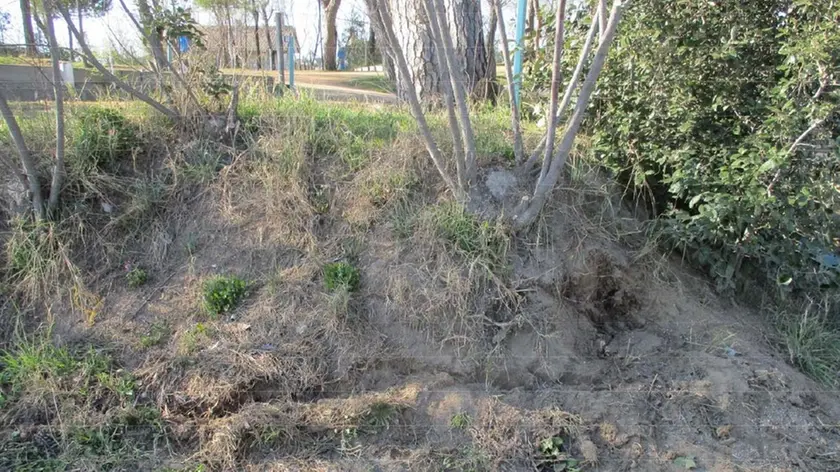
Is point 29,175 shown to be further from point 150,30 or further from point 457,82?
point 457,82

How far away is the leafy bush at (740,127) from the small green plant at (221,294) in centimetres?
292

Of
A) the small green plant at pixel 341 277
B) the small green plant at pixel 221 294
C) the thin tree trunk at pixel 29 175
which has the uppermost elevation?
the thin tree trunk at pixel 29 175

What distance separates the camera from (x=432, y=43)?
18.2 ft

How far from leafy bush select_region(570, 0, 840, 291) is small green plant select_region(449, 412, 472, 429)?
Result: 1973 millimetres

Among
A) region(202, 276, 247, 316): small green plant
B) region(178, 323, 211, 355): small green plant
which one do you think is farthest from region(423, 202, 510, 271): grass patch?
region(178, 323, 211, 355): small green plant

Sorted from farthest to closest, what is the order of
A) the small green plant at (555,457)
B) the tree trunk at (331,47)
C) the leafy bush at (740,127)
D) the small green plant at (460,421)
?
1. the tree trunk at (331,47)
2. the leafy bush at (740,127)
3. the small green plant at (460,421)
4. the small green plant at (555,457)

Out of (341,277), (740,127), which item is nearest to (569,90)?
(740,127)

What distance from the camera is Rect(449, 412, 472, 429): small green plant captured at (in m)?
3.10

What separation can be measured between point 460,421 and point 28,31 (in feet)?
13.8

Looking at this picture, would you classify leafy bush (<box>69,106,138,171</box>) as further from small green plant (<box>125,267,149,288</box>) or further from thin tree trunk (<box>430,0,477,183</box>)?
thin tree trunk (<box>430,0,477,183</box>)

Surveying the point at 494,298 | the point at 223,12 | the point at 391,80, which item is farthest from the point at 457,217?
the point at 223,12

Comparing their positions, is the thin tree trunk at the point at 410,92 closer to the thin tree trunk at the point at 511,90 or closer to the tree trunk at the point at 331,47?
the thin tree trunk at the point at 511,90

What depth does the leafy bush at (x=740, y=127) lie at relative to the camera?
3406 mm

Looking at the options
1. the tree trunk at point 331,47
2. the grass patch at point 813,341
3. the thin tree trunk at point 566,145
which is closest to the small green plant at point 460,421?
the thin tree trunk at point 566,145
